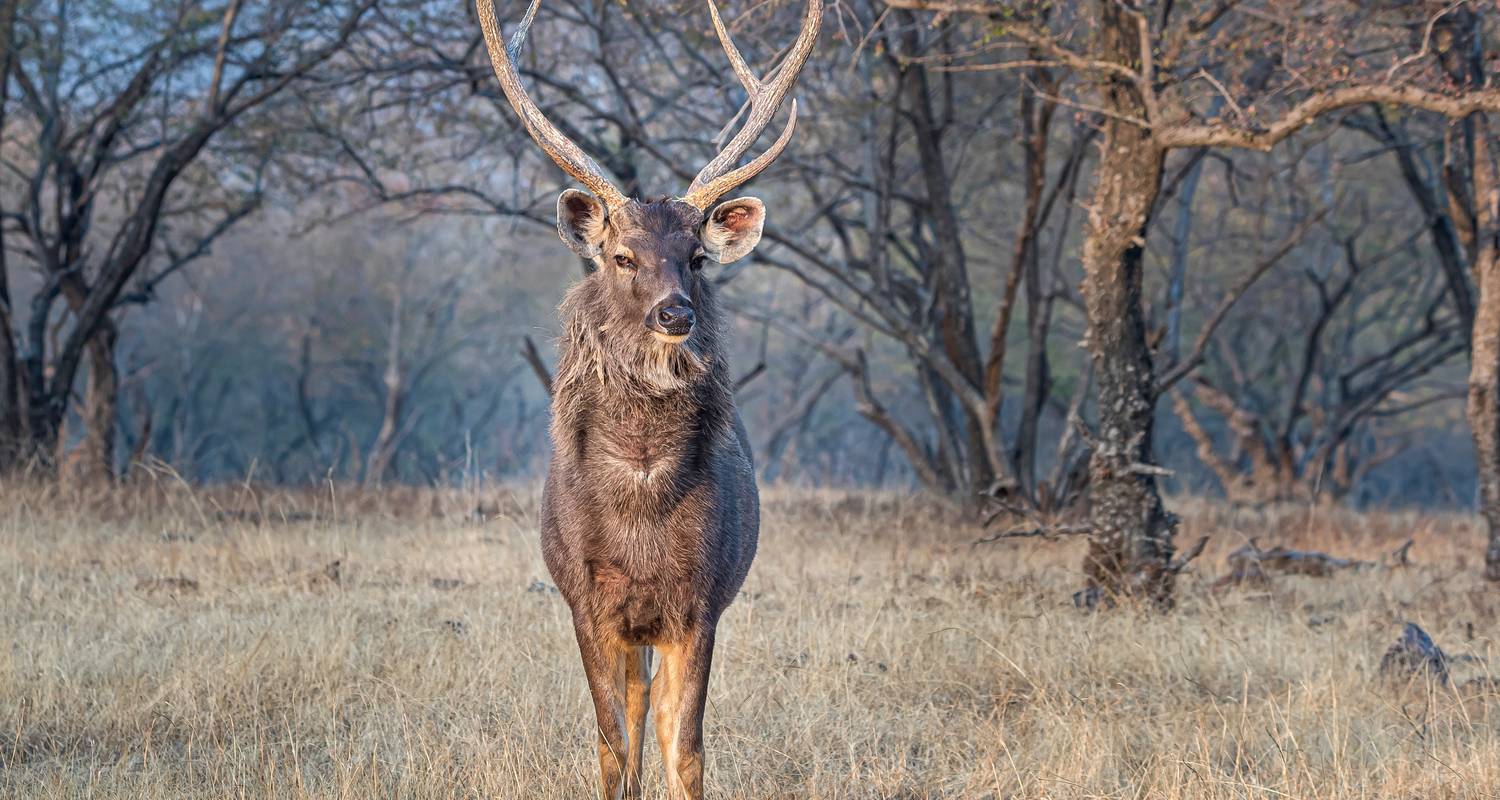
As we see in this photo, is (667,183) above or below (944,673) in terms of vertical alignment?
above

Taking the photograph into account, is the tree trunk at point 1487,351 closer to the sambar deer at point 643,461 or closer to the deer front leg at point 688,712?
the sambar deer at point 643,461

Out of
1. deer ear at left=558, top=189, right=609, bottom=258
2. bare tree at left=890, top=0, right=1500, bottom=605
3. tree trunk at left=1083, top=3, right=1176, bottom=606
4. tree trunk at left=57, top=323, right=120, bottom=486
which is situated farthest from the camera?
tree trunk at left=57, top=323, right=120, bottom=486

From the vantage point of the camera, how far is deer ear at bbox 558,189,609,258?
4.79 m

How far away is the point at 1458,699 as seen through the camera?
5641 millimetres

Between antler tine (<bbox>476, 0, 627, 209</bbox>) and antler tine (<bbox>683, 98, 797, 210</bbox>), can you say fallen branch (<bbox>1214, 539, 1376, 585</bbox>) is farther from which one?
antler tine (<bbox>476, 0, 627, 209</bbox>)

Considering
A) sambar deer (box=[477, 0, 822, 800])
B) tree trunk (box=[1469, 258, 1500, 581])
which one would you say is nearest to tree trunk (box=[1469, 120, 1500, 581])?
tree trunk (box=[1469, 258, 1500, 581])

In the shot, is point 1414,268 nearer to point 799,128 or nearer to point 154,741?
point 799,128

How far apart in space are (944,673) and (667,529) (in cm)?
248

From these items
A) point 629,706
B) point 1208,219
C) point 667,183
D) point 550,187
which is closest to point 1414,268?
point 1208,219

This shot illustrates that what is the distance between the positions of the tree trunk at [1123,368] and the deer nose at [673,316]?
425 centimetres

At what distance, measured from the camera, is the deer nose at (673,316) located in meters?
4.34

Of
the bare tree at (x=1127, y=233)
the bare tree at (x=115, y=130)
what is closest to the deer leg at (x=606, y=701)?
the bare tree at (x=1127, y=233)

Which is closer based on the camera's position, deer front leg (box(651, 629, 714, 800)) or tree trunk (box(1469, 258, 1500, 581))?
deer front leg (box(651, 629, 714, 800))

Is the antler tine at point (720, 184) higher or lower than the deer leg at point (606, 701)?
higher
